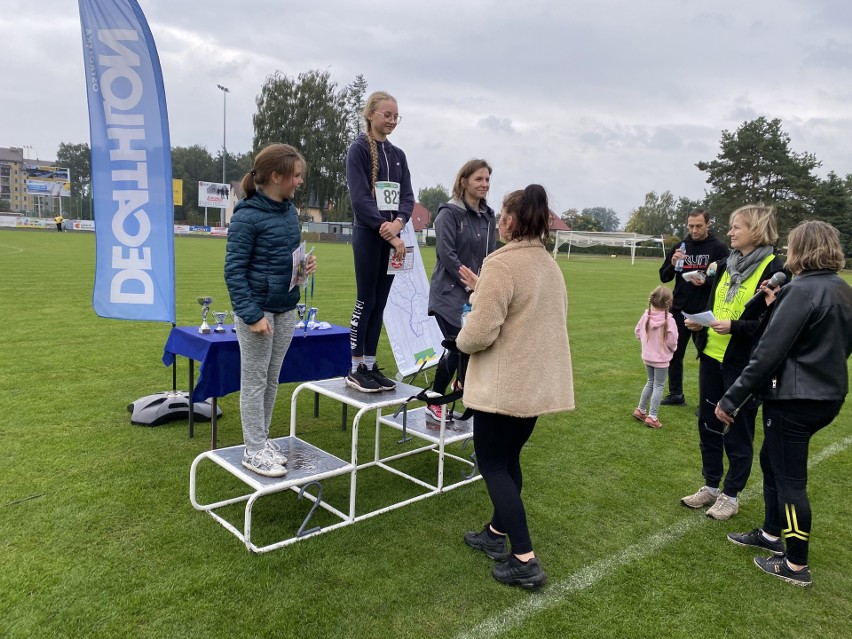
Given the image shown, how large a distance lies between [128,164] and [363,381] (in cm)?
280

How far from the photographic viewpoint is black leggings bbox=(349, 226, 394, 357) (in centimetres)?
409

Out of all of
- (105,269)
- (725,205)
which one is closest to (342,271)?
(105,269)

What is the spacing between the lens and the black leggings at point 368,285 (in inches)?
161

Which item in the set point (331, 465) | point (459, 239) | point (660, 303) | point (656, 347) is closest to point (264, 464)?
point (331, 465)

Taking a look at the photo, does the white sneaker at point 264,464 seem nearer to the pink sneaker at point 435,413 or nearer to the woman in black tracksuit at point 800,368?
the pink sneaker at point 435,413

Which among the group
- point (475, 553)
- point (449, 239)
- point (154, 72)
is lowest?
point (475, 553)

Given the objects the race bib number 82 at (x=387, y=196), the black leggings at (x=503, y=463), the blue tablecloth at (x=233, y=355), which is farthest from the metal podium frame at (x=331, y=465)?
the race bib number 82 at (x=387, y=196)

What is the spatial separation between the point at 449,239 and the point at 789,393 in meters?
2.20

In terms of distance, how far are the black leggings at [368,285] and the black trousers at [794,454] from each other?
252 centimetres

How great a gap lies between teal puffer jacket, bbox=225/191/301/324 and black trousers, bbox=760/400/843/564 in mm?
2750

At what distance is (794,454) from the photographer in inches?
120

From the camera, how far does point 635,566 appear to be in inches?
127

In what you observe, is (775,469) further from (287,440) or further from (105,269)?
(105,269)

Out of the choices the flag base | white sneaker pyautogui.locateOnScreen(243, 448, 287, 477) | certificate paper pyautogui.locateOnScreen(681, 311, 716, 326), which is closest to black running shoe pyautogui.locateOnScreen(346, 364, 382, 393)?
white sneaker pyautogui.locateOnScreen(243, 448, 287, 477)
